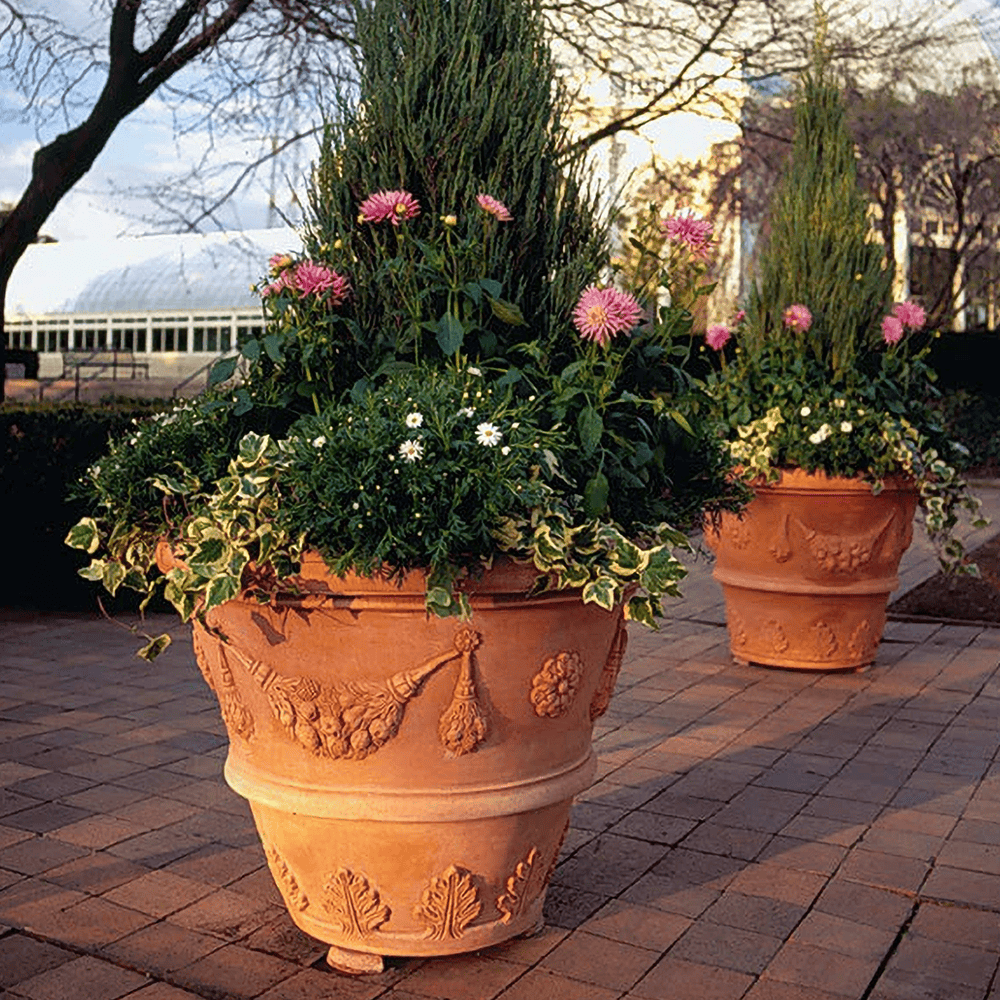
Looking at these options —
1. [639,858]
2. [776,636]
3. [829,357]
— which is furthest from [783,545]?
[639,858]

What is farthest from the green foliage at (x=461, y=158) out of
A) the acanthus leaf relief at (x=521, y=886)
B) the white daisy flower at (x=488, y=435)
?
the acanthus leaf relief at (x=521, y=886)

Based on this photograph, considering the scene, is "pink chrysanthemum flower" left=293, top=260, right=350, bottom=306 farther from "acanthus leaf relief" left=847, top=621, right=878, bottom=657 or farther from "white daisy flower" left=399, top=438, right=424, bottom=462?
"acanthus leaf relief" left=847, top=621, right=878, bottom=657

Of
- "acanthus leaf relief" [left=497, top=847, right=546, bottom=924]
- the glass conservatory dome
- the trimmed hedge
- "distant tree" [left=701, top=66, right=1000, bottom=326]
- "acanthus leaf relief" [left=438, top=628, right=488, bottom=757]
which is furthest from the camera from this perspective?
the glass conservatory dome

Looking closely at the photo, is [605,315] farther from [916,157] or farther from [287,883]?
[916,157]

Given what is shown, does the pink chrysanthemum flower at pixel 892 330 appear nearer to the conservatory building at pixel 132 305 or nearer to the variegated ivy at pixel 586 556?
the variegated ivy at pixel 586 556

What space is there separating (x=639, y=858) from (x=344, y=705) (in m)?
1.45

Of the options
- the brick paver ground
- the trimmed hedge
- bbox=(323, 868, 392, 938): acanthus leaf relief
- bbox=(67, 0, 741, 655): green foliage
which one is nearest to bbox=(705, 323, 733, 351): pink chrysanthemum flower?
the brick paver ground

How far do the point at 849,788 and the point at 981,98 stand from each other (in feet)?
69.0

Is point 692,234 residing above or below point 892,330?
above

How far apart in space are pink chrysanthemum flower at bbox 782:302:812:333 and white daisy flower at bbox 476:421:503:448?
14.1ft

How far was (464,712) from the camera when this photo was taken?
3051mm

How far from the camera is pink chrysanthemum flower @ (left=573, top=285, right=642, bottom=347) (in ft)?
10.7

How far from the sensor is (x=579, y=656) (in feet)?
10.6

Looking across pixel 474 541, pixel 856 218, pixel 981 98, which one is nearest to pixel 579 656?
pixel 474 541
